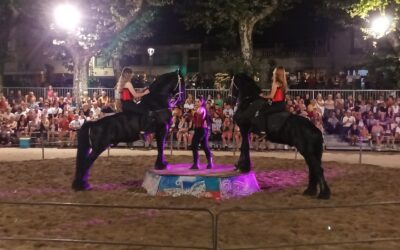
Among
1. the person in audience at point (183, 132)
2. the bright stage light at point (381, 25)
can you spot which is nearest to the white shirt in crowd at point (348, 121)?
the bright stage light at point (381, 25)

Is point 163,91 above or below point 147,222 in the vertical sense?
above

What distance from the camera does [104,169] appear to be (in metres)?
15.0

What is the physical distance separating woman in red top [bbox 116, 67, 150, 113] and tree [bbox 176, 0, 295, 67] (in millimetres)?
18482

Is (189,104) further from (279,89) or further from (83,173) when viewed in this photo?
(279,89)

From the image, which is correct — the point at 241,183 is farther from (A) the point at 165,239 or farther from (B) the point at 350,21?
(B) the point at 350,21

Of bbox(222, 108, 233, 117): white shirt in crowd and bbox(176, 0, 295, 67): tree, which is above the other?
bbox(176, 0, 295, 67): tree

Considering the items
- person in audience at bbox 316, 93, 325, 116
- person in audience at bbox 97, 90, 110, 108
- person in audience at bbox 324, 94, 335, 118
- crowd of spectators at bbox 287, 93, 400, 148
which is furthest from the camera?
person in audience at bbox 97, 90, 110, 108

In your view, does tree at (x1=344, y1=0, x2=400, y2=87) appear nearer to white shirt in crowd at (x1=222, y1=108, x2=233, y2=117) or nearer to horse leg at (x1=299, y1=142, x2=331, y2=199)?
white shirt in crowd at (x1=222, y1=108, x2=233, y2=117)

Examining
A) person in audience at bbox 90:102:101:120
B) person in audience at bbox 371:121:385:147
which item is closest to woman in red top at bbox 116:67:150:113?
person in audience at bbox 90:102:101:120

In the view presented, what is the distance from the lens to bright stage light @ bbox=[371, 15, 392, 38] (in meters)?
24.0

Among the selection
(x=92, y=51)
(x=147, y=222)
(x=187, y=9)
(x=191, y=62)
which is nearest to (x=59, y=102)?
(x=92, y=51)

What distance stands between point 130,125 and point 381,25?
16213mm

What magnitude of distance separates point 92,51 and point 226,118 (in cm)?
1039

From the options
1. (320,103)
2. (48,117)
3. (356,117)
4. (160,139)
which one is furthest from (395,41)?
(160,139)
